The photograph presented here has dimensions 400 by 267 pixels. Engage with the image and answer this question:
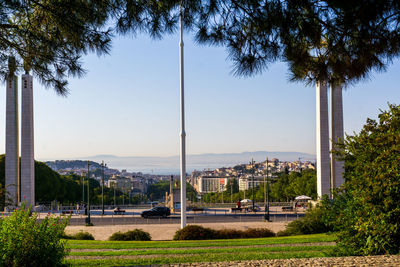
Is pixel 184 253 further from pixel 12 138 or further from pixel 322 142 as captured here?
pixel 12 138

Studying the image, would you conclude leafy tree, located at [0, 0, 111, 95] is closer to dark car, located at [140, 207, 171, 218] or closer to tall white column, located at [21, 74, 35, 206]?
dark car, located at [140, 207, 171, 218]

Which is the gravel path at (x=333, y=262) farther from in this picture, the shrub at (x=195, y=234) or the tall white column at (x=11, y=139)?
the tall white column at (x=11, y=139)

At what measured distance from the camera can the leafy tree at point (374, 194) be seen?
311 inches

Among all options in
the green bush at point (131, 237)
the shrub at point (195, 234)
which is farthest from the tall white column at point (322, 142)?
the green bush at point (131, 237)

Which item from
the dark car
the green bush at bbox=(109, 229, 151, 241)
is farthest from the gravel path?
the dark car

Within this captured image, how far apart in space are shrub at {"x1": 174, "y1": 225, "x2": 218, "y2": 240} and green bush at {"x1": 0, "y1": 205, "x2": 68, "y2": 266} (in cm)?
1101

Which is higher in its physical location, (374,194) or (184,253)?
(374,194)

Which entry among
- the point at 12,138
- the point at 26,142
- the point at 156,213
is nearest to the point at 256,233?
the point at 156,213

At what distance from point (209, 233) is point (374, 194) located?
416 inches

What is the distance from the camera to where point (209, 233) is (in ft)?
57.7

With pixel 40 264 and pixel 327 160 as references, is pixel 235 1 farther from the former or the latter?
pixel 327 160

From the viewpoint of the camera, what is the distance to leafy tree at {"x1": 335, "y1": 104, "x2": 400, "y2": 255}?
7.89m

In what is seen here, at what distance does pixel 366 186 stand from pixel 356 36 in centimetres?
378

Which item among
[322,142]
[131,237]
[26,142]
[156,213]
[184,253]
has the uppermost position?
[26,142]
